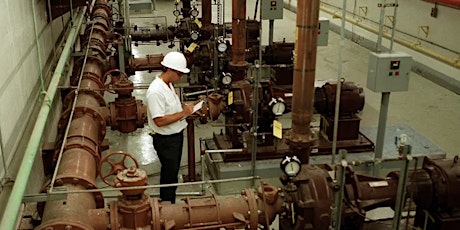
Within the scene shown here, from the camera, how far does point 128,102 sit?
460 centimetres

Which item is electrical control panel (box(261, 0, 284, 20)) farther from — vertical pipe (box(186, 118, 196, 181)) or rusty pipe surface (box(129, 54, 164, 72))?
vertical pipe (box(186, 118, 196, 181))

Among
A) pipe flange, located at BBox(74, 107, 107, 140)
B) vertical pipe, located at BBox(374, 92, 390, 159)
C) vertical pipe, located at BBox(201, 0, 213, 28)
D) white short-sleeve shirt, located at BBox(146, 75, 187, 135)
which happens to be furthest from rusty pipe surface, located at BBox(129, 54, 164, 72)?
vertical pipe, located at BBox(374, 92, 390, 159)

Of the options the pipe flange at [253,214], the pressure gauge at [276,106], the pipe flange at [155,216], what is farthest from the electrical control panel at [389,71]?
the pipe flange at [155,216]

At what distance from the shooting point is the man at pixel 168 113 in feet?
11.4

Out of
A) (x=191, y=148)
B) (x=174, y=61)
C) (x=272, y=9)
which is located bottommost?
(x=191, y=148)

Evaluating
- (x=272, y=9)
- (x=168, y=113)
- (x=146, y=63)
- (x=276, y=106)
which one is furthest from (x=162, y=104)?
(x=272, y=9)

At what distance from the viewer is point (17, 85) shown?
3.63 metres

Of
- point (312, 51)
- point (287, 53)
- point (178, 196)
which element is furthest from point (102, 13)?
point (312, 51)

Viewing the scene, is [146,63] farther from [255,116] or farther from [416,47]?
[416,47]

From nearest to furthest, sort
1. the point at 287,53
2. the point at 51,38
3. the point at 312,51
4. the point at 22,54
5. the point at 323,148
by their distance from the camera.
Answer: the point at 312,51, the point at 22,54, the point at 323,148, the point at 51,38, the point at 287,53

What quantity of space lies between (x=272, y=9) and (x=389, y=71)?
3.78 metres

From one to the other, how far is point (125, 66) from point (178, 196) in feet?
8.61

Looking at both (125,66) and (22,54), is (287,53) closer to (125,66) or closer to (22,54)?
(125,66)

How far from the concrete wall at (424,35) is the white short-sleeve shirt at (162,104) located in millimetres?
4919
